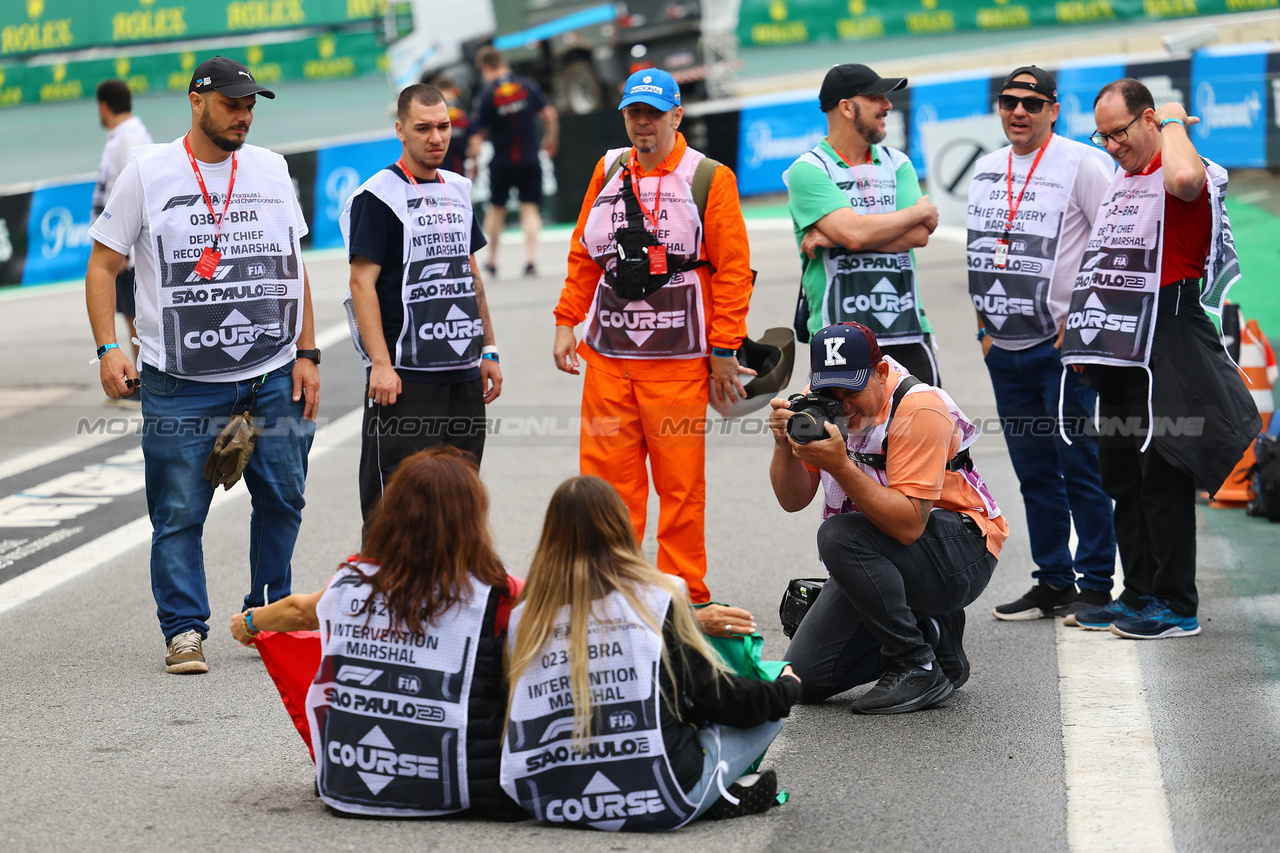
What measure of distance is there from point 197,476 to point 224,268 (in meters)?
0.81

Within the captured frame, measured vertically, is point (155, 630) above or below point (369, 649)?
below

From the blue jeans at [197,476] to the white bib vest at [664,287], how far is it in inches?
53.4

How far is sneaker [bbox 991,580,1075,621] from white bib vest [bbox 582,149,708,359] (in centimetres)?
173

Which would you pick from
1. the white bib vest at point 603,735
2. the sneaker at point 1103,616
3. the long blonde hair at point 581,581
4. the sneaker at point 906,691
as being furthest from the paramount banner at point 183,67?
the white bib vest at point 603,735

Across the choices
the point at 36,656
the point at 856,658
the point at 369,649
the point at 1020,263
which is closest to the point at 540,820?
the point at 369,649

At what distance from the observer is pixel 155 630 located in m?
5.96

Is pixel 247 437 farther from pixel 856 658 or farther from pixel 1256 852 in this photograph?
pixel 1256 852

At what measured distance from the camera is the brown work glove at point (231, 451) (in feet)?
17.5

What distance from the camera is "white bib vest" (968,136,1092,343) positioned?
5891 mm

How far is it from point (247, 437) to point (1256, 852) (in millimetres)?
3691

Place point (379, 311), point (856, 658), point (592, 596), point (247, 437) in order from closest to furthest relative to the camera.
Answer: point (592, 596) → point (856, 658) → point (247, 437) → point (379, 311)

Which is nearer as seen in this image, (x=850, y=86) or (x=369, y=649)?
(x=369, y=649)

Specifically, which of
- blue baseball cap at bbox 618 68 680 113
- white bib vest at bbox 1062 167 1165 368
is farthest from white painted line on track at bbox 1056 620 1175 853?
blue baseball cap at bbox 618 68 680 113

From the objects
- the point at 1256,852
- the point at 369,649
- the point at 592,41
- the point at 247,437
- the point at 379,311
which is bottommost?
the point at 1256,852
